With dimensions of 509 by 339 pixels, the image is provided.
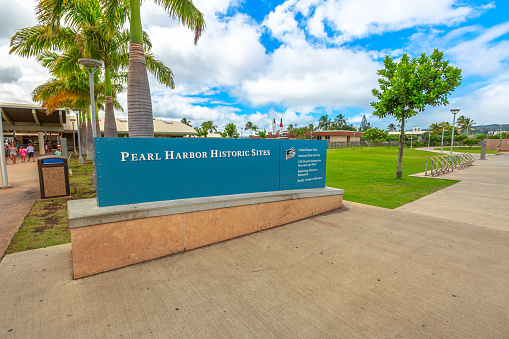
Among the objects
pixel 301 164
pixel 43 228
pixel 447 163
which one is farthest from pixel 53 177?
pixel 447 163

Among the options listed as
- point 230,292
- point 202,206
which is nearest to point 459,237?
point 230,292

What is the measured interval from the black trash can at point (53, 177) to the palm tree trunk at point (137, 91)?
313 cm

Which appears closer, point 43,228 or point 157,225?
point 157,225

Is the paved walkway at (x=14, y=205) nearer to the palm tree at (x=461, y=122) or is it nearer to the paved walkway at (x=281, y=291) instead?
the paved walkway at (x=281, y=291)

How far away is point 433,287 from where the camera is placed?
128 inches

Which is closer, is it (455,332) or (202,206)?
(455,332)

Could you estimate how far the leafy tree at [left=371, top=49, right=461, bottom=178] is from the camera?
1117 centimetres

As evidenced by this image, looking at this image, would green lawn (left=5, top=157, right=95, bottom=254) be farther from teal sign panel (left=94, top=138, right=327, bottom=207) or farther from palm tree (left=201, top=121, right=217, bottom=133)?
palm tree (left=201, top=121, right=217, bottom=133)

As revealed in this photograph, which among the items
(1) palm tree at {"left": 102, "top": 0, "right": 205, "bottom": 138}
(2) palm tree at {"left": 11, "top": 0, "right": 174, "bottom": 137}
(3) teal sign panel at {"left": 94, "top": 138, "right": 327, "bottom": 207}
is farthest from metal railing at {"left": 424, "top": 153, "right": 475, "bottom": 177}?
(2) palm tree at {"left": 11, "top": 0, "right": 174, "bottom": 137}

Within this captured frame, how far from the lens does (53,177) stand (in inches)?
335

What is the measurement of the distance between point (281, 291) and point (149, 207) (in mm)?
2322

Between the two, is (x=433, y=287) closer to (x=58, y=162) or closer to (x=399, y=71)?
(x=58, y=162)

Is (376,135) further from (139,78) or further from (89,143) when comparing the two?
(139,78)

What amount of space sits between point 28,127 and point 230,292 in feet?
145
